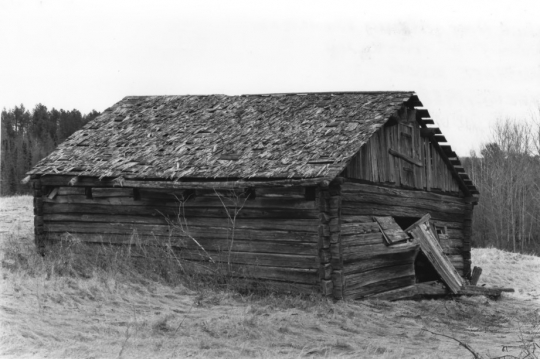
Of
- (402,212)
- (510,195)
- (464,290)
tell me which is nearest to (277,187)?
(402,212)

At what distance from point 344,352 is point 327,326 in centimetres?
153

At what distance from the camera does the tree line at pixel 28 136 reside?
1948 inches

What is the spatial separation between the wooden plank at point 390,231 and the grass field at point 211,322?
4.37ft

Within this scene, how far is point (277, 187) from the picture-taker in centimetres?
1252

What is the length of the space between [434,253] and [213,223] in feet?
16.5

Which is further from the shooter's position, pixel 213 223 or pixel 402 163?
pixel 402 163

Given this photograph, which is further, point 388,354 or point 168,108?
point 168,108

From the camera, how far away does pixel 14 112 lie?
6088 cm

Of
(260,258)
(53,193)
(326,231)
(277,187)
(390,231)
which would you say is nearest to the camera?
(326,231)

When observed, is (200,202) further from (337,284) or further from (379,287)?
(379,287)

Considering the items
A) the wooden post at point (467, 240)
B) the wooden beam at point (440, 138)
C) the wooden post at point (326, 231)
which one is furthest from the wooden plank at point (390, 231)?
the wooden post at point (467, 240)

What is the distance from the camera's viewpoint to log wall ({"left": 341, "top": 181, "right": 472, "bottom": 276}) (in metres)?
13.0

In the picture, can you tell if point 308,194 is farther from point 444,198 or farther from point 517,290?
point 517,290

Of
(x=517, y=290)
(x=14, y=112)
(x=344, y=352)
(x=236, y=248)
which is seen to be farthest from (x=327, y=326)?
(x=14, y=112)
